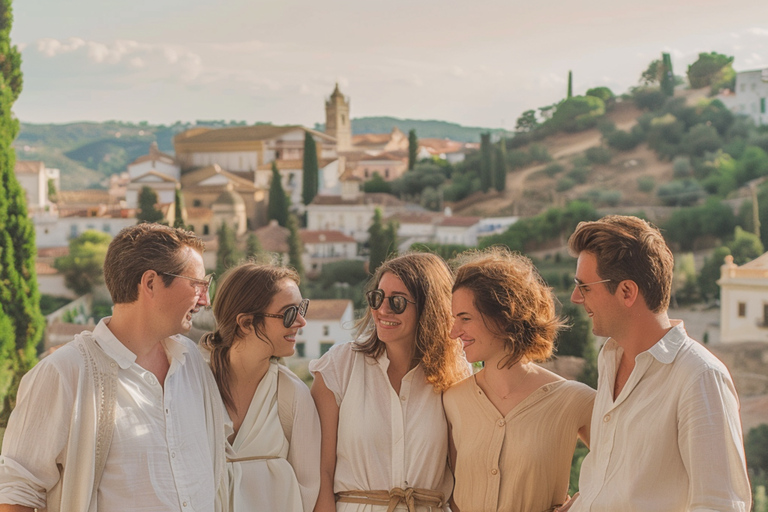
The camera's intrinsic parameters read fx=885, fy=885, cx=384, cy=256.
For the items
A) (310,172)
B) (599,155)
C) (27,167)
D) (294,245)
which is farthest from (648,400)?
(599,155)

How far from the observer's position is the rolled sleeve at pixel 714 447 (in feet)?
4.89

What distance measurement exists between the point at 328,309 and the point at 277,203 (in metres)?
9.05

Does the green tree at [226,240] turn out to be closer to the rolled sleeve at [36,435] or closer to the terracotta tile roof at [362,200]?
the terracotta tile roof at [362,200]

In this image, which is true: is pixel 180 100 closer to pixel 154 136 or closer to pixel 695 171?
pixel 154 136

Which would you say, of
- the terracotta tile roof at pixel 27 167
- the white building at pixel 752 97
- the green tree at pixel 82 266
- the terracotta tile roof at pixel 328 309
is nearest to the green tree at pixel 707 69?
the white building at pixel 752 97

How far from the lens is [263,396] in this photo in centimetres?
191

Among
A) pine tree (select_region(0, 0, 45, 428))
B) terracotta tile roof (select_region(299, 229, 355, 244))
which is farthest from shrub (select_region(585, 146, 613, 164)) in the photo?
pine tree (select_region(0, 0, 45, 428))

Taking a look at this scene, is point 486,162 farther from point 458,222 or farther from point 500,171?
point 458,222

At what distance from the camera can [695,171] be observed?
41.6 meters

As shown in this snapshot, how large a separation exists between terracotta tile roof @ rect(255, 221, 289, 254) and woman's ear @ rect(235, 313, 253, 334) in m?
33.9

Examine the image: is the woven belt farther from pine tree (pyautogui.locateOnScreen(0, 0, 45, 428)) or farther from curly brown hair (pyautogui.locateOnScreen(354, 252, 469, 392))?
pine tree (pyautogui.locateOnScreen(0, 0, 45, 428))

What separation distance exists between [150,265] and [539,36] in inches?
1989

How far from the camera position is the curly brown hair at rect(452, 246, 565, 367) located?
75.8 inches

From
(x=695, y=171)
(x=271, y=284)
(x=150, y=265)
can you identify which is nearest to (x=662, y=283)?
(x=271, y=284)
